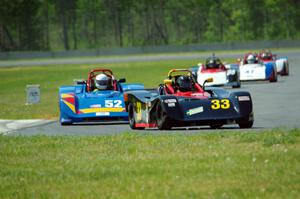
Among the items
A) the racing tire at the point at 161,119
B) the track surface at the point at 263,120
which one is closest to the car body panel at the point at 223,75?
the track surface at the point at 263,120

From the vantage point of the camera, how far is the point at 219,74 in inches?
1489

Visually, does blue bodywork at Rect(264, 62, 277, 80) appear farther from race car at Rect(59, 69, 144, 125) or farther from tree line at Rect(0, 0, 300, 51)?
tree line at Rect(0, 0, 300, 51)

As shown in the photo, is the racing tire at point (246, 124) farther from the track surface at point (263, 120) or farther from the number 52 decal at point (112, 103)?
the number 52 decal at point (112, 103)

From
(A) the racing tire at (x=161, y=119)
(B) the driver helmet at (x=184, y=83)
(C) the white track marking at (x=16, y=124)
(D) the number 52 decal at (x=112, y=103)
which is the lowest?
(C) the white track marking at (x=16, y=124)

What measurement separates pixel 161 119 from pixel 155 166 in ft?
21.0

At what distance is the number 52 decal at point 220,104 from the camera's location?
1769 cm

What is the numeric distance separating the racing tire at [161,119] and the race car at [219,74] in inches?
708

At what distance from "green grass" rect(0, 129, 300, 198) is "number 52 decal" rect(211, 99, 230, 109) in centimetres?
242

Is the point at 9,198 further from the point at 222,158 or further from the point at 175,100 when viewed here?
the point at 175,100

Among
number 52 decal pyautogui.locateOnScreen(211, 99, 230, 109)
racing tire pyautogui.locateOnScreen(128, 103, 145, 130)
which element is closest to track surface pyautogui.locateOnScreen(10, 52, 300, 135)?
racing tire pyautogui.locateOnScreen(128, 103, 145, 130)

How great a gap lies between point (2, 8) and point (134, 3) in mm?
19943

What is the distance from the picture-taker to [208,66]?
38.9m

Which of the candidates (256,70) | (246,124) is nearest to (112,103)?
(246,124)

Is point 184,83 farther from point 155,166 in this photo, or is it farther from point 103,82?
point 155,166
